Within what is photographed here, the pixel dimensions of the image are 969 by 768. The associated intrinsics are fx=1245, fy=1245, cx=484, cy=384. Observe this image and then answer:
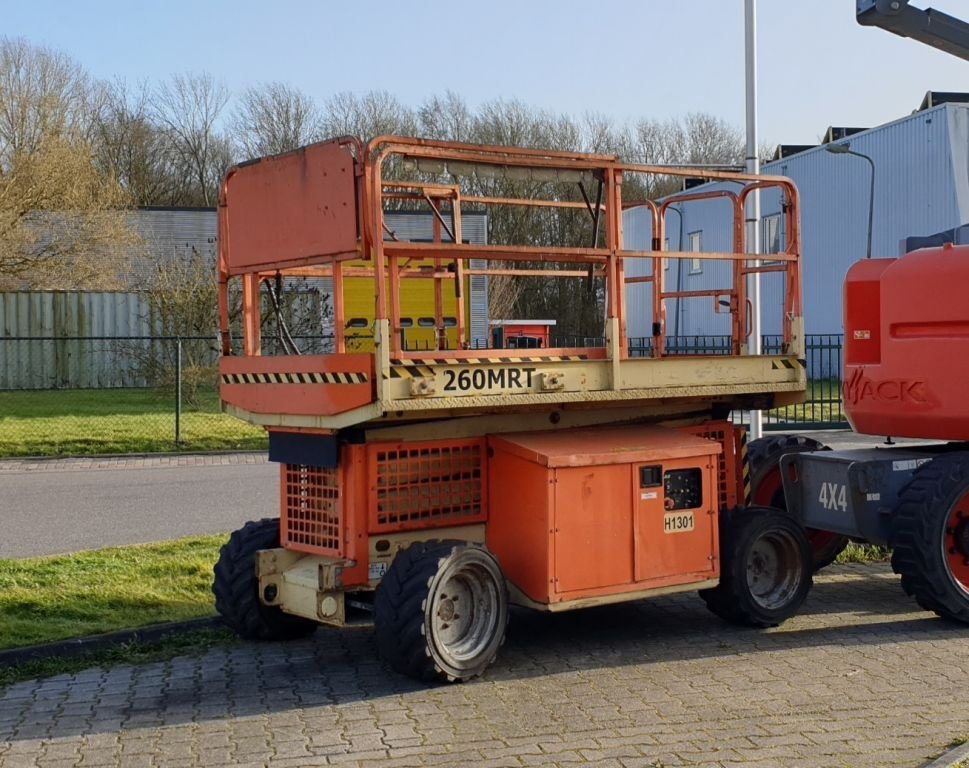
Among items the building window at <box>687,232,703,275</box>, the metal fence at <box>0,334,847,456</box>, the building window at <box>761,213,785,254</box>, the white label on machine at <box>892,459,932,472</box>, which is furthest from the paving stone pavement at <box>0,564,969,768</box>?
the building window at <box>687,232,703,275</box>

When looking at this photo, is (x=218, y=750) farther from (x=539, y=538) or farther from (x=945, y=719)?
(x=945, y=719)

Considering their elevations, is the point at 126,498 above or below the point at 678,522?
below

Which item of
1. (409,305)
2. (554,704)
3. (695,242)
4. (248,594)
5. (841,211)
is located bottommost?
(554,704)

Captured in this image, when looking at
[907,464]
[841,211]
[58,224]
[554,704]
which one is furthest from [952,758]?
[841,211]

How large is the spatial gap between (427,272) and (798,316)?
2.58 m

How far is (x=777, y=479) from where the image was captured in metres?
9.43

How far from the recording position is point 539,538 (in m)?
6.97

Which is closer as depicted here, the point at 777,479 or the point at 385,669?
the point at 385,669

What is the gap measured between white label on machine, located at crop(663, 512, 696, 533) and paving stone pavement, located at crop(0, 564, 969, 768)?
70 cm

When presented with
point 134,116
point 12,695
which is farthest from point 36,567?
point 134,116

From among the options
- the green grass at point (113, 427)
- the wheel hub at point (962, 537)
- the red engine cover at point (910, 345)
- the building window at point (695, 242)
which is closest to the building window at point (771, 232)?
the building window at point (695, 242)

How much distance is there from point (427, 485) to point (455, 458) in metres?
0.24

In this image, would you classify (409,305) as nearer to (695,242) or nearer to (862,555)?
A: (862,555)

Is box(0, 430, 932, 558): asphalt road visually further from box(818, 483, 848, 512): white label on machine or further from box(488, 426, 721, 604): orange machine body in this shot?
box(488, 426, 721, 604): orange machine body
